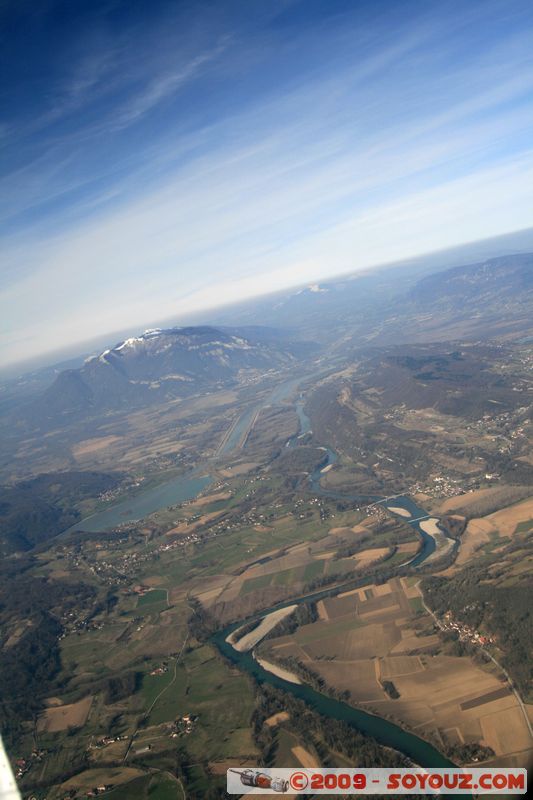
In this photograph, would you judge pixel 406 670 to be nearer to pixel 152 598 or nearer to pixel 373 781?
pixel 373 781

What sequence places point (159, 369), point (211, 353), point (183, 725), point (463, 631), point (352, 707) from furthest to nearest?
point (211, 353) → point (159, 369) → point (463, 631) → point (183, 725) → point (352, 707)

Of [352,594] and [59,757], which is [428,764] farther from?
[59,757]

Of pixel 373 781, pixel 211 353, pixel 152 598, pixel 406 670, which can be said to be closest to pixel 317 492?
pixel 152 598

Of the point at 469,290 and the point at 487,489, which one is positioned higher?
the point at 469,290

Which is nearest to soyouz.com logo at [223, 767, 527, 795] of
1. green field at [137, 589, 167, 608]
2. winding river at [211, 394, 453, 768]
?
winding river at [211, 394, 453, 768]

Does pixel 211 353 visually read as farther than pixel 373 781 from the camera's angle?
Yes

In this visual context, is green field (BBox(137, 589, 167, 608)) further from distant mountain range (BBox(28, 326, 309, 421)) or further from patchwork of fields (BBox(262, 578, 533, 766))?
distant mountain range (BBox(28, 326, 309, 421))

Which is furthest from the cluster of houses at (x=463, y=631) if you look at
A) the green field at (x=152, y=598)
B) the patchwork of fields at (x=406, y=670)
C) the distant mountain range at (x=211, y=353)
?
the distant mountain range at (x=211, y=353)

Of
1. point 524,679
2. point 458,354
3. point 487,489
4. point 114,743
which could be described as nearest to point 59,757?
point 114,743
